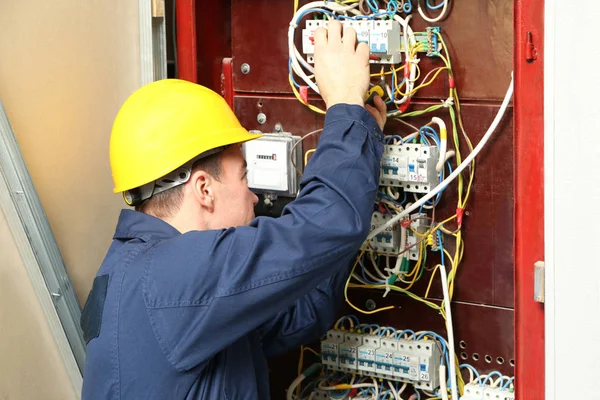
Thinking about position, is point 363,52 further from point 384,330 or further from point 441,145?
point 384,330

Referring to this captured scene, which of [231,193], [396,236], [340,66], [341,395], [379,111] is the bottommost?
[341,395]

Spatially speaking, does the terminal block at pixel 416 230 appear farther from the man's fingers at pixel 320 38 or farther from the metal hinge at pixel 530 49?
the metal hinge at pixel 530 49

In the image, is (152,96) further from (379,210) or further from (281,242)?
(379,210)

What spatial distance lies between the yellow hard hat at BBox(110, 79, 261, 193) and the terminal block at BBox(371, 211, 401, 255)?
41cm

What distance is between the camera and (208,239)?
1648 mm

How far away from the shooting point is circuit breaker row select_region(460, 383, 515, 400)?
6.28 ft

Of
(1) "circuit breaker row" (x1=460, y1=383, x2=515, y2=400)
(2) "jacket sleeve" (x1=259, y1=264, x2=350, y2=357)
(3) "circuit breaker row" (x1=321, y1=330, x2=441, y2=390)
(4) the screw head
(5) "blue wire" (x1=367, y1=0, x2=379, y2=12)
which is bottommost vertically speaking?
(1) "circuit breaker row" (x1=460, y1=383, x2=515, y2=400)

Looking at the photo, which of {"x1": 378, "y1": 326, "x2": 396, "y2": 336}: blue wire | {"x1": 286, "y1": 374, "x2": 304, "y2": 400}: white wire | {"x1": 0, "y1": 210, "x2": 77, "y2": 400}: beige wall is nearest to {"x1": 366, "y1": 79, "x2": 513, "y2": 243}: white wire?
{"x1": 378, "y1": 326, "x2": 396, "y2": 336}: blue wire

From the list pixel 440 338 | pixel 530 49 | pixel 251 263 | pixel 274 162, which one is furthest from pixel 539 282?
pixel 274 162

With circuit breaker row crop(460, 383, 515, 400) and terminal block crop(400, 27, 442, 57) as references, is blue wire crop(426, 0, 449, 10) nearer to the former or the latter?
terminal block crop(400, 27, 442, 57)

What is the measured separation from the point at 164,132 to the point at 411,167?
1.90 feet
